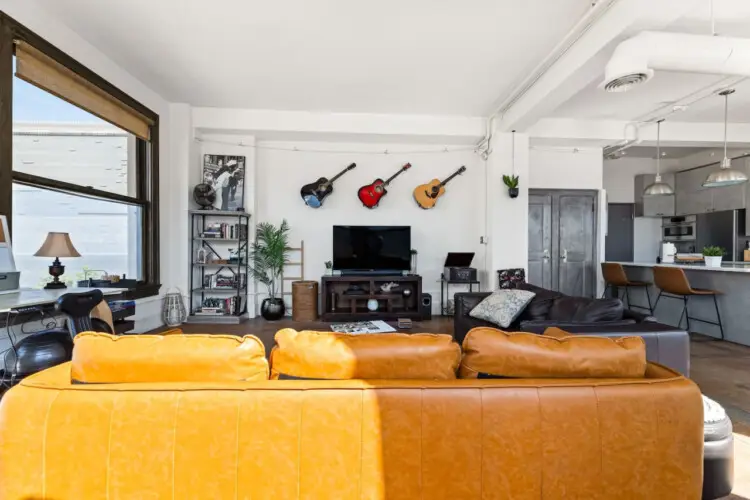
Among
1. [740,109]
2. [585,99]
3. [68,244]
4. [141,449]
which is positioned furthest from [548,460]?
[740,109]

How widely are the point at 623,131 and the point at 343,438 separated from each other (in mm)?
6088

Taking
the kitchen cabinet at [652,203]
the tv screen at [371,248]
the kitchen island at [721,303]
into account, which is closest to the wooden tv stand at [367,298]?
the tv screen at [371,248]

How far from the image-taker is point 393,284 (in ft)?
17.7

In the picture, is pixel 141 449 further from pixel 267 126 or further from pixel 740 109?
pixel 740 109

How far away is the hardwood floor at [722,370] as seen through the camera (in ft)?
6.27

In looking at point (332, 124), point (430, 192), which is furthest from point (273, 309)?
point (430, 192)

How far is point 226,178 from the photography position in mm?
5309

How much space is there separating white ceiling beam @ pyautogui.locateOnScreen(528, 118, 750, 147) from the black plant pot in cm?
430

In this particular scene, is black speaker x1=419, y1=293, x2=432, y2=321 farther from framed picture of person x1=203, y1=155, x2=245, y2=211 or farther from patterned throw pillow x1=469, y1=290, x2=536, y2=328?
framed picture of person x1=203, y1=155, x2=245, y2=211

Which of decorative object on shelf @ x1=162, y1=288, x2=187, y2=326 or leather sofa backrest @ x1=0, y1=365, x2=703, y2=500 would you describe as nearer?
leather sofa backrest @ x1=0, y1=365, x2=703, y2=500

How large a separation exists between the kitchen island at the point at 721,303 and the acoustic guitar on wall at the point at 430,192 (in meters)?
2.98

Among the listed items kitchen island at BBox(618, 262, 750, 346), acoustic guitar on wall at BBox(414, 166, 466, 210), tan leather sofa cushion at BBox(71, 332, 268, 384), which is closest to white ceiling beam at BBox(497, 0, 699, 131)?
acoustic guitar on wall at BBox(414, 166, 466, 210)

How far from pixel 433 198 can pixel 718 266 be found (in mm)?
3517

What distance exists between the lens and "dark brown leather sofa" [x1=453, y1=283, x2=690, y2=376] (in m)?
2.03
